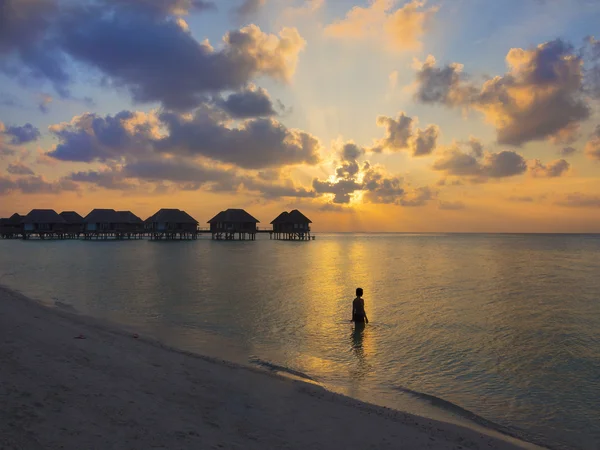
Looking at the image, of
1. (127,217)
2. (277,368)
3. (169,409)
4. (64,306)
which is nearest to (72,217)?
(127,217)

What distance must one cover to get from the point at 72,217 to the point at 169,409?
111675 millimetres

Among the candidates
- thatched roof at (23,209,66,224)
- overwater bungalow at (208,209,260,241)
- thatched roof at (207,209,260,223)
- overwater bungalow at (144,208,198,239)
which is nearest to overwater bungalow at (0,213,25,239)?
thatched roof at (23,209,66,224)

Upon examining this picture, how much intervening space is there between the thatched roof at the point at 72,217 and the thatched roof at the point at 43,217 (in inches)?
129

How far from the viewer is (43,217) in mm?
95562

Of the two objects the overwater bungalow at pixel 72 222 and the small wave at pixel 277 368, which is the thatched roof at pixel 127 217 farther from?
the small wave at pixel 277 368

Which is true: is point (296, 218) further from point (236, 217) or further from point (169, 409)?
point (169, 409)

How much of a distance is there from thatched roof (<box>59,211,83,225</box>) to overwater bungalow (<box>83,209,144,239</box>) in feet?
17.2

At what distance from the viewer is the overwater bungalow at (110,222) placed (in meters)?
96.1

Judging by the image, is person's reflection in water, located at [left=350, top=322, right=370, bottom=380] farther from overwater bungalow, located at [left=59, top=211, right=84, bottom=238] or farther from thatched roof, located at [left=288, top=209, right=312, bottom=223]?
overwater bungalow, located at [left=59, top=211, right=84, bottom=238]

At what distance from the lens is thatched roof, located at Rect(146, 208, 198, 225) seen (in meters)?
93.9

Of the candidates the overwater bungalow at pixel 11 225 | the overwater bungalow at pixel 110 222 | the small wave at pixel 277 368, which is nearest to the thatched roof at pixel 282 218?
the overwater bungalow at pixel 110 222

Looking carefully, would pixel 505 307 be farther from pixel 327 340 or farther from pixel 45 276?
pixel 45 276

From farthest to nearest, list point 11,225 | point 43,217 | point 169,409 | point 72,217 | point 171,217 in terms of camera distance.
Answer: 1. point 11,225
2. point 72,217
3. point 43,217
4. point 171,217
5. point 169,409

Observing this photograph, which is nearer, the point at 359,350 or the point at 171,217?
the point at 359,350
